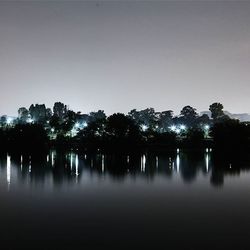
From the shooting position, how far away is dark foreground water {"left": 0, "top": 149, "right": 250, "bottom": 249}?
1678 centimetres

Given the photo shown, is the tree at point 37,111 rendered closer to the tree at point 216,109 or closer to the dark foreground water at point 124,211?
the tree at point 216,109

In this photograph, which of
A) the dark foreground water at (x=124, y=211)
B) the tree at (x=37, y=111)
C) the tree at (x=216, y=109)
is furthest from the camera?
the tree at (x=37, y=111)

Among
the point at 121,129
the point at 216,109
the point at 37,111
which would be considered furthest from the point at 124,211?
the point at 37,111

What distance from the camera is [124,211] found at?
23391 mm

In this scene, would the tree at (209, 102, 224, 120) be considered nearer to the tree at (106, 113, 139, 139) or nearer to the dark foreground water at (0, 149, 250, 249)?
the tree at (106, 113, 139, 139)

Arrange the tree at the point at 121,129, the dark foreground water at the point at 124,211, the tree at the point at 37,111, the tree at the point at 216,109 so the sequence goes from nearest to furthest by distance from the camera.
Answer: the dark foreground water at the point at 124,211
the tree at the point at 121,129
the tree at the point at 216,109
the tree at the point at 37,111

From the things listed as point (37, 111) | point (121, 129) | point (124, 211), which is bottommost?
point (124, 211)

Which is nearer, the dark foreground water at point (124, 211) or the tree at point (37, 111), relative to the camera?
the dark foreground water at point (124, 211)

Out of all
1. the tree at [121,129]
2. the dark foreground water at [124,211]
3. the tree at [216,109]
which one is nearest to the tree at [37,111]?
the tree at [216,109]

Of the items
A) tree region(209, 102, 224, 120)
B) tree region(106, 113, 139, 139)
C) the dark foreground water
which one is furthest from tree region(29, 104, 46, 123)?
the dark foreground water

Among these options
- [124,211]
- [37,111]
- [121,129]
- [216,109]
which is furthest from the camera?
[37,111]

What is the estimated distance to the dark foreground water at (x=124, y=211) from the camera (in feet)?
55.1

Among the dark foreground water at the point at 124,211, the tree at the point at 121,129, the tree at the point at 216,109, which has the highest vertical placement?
the tree at the point at 216,109

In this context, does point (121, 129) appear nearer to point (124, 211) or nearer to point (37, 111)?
point (124, 211)
